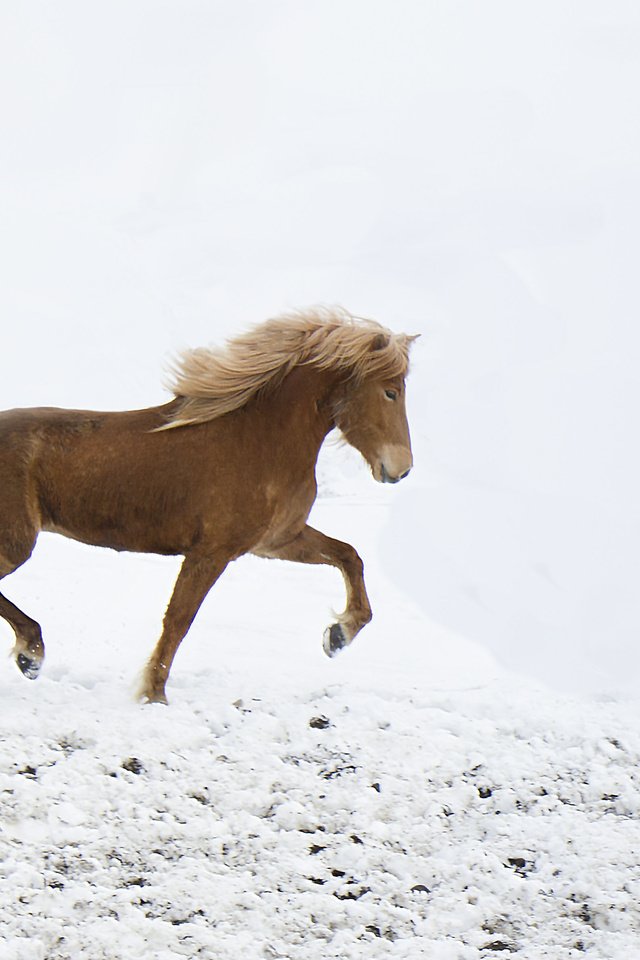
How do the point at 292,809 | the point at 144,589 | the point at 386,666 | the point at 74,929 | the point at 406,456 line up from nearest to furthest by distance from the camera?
1. the point at 74,929
2. the point at 292,809
3. the point at 406,456
4. the point at 386,666
5. the point at 144,589

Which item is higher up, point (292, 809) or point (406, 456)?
point (406, 456)

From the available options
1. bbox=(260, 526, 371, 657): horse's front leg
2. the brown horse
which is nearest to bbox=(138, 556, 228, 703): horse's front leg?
the brown horse

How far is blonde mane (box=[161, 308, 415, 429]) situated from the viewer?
17.8ft

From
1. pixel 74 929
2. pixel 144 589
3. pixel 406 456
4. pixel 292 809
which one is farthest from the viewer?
pixel 144 589

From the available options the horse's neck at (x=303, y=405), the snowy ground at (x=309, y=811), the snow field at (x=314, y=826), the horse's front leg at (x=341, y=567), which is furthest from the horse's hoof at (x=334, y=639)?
the horse's neck at (x=303, y=405)

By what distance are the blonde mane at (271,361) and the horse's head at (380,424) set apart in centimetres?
6

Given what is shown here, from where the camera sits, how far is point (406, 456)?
17.9ft

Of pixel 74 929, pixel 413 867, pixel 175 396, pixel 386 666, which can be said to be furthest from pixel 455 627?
pixel 74 929

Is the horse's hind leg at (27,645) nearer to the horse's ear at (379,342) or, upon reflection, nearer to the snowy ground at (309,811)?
the snowy ground at (309,811)

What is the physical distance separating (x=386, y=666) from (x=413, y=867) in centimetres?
225

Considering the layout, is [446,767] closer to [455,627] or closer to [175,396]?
[175,396]

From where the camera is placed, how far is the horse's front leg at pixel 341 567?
5.84 metres

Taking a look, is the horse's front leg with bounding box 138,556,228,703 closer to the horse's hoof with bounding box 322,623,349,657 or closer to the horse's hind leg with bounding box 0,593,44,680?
the horse's hind leg with bounding box 0,593,44,680

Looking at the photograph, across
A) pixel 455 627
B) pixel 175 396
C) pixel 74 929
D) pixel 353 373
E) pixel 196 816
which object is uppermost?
pixel 353 373
